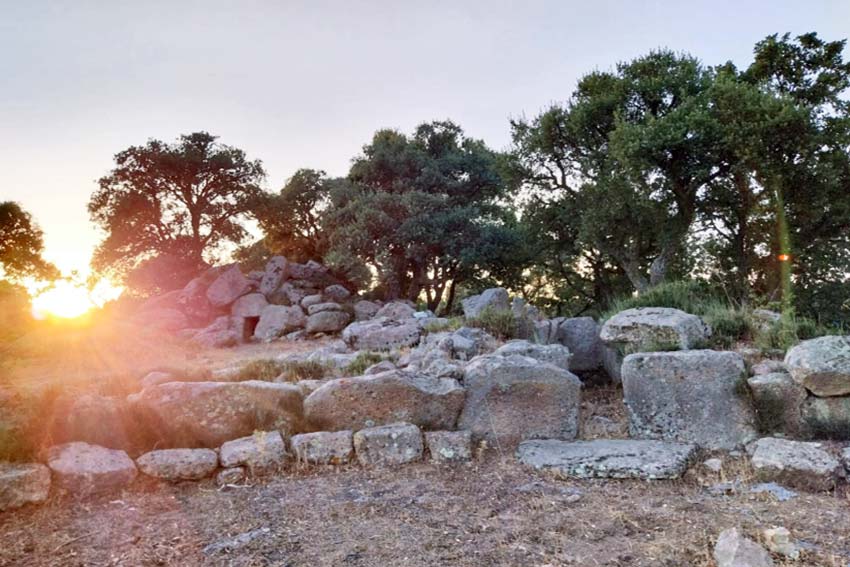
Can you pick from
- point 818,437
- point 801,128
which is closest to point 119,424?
point 818,437

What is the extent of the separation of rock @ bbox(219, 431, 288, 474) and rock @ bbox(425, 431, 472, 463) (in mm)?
1241

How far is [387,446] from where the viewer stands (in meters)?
4.70

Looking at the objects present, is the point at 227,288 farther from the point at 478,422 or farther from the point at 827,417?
the point at 827,417

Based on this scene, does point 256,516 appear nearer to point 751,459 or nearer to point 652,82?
point 751,459

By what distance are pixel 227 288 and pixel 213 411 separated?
46.2 feet

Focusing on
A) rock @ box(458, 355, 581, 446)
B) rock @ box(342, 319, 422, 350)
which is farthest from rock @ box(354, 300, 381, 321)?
rock @ box(458, 355, 581, 446)

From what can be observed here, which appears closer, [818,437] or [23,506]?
[23,506]

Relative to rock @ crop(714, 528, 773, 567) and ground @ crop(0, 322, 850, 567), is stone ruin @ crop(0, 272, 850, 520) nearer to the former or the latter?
ground @ crop(0, 322, 850, 567)

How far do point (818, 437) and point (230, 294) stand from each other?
645 inches

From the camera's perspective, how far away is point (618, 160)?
1474cm

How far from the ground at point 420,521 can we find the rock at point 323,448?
0.33ft

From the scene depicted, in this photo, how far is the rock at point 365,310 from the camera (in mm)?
16781

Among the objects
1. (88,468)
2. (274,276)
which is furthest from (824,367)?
(274,276)

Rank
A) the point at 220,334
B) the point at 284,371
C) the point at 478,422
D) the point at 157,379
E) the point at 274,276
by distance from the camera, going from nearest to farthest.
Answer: the point at 478,422, the point at 157,379, the point at 284,371, the point at 220,334, the point at 274,276
